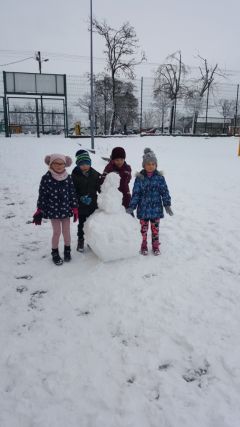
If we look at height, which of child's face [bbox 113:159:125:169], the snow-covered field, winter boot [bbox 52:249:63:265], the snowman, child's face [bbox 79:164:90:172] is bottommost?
the snow-covered field

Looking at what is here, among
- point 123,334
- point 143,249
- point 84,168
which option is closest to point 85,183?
point 84,168

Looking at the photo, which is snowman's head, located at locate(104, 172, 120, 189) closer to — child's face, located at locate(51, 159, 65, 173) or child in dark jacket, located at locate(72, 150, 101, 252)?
child in dark jacket, located at locate(72, 150, 101, 252)

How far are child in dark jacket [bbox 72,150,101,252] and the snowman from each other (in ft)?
0.73

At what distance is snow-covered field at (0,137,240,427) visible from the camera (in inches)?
81.6

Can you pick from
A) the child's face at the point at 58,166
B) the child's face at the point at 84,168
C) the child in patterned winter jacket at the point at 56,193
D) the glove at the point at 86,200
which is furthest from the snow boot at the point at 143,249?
the child's face at the point at 58,166

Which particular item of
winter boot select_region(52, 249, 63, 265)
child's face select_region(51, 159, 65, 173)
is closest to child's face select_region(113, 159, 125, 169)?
child's face select_region(51, 159, 65, 173)

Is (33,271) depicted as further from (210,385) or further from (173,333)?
(210,385)

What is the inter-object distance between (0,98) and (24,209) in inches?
683

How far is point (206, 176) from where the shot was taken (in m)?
10.2

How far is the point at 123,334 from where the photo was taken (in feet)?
9.00

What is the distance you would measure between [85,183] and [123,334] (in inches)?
81.9

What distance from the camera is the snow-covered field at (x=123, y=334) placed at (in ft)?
6.80

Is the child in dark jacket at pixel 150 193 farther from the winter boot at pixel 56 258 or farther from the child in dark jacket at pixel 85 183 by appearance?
the winter boot at pixel 56 258

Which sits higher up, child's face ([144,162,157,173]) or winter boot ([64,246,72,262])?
child's face ([144,162,157,173])
